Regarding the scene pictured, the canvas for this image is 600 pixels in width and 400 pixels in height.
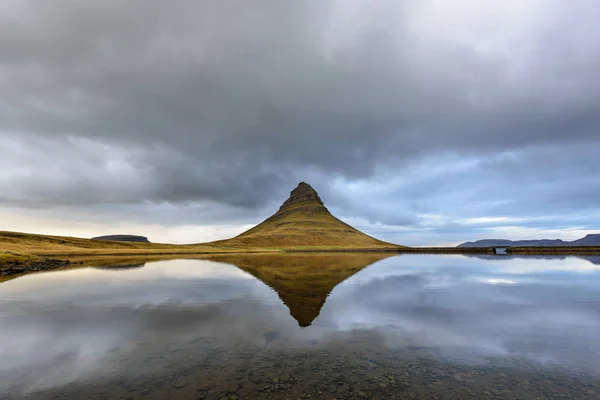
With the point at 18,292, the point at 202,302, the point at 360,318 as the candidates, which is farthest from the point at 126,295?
the point at 360,318

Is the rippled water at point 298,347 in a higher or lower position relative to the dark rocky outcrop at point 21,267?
lower

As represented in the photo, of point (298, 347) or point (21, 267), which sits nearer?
point (298, 347)

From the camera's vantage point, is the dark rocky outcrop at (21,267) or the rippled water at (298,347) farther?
the dark rocky outcrop at (21,267)

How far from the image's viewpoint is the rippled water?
1131 centimetres

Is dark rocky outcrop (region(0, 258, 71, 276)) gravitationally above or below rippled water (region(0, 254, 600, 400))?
above

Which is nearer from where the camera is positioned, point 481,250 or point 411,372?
point 411,372

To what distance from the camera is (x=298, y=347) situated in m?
15.6

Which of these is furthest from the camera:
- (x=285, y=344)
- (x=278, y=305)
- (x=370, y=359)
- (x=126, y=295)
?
(x=126, y=295)

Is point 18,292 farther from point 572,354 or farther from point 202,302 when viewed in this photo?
point 572,354

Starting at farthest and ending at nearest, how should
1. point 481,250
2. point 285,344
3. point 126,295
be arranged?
point 481,250
point 126,295
point 285,344

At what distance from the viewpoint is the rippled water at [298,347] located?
1131 cm

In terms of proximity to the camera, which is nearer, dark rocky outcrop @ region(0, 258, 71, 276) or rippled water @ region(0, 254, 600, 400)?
rippled water @ region(0, 254, 600, 400)

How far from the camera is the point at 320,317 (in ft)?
71.8

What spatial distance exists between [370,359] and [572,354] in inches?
405
